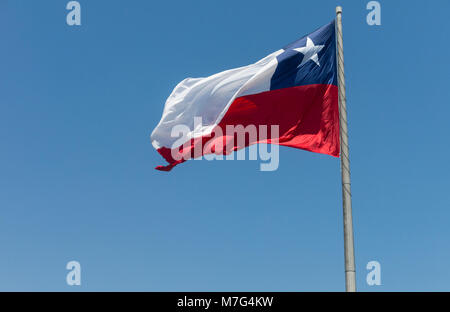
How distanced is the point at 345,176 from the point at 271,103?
4379 mm

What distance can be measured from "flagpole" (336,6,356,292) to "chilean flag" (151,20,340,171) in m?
1.33

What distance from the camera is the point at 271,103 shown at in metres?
23.2

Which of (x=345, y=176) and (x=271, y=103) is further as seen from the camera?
(x=271, y=103)

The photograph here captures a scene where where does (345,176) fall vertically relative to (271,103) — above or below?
below

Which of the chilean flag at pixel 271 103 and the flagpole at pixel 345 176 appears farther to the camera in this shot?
the chilean flag at pixel 271 103

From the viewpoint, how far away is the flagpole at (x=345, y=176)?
19.3 meters

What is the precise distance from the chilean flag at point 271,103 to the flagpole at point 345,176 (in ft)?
4.36

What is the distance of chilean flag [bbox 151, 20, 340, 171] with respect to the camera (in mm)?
22500

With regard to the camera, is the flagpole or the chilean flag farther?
the chilean flag
